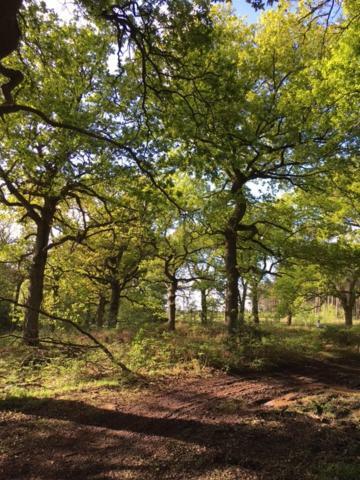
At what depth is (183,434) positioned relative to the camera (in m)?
5.92

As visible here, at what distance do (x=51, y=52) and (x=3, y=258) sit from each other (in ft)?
43.9

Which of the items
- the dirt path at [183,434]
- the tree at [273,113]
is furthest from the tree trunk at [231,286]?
the dirt path at [183,434]

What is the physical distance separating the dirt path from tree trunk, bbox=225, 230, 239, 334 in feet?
17.2

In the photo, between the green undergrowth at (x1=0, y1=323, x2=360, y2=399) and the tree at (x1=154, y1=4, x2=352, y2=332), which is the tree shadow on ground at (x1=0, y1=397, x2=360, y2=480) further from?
the tree at (x1=154, y1=4, x2=352, y2=332)

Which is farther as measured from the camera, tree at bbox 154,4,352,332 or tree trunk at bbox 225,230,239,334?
tree trunk at bbox 225,230,239,334

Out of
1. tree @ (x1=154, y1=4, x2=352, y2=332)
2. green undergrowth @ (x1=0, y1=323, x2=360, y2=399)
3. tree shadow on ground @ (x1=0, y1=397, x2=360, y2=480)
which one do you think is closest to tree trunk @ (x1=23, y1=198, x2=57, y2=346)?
green undergrowth @ (x1=0, y1=323, x2=360, y2=399)

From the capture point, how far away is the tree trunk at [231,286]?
14.4m

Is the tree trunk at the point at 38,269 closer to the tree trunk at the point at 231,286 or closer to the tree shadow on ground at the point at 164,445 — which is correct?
the tree trunk at the point at 231,286

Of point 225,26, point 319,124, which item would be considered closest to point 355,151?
point 319,124

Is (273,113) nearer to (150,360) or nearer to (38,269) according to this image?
(150,360)

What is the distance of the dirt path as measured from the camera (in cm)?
471

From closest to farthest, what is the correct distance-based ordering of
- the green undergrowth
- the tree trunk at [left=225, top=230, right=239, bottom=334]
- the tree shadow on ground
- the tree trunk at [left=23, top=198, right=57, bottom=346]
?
the tree shadow on ground, the green undergrowth, the tree trunk at [left=225, top=230, right=239, bottom=334], the tree trunk at [left=23, top=198, right=57, bottom=346]

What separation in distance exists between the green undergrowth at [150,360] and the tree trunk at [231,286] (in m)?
0.58

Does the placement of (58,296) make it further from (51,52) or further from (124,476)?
(124,476)
